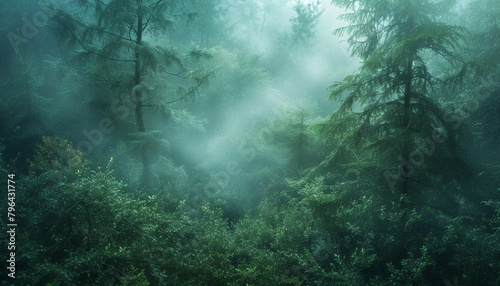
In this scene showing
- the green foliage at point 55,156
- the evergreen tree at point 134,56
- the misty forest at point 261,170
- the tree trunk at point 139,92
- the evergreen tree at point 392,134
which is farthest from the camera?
the green foliage at point 55,156

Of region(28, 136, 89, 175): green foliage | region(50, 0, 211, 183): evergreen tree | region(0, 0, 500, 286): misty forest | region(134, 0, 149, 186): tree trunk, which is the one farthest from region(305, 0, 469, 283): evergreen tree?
region(28, 136, 89, 175): green foliage

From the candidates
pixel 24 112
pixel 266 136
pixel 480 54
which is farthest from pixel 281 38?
pixel 24 112

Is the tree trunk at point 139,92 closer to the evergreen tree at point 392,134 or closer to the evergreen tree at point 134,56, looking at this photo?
the evergreen tree at point 134,56

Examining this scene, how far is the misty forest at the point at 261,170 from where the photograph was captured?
5.18 metres

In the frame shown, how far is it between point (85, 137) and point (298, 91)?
826 inches

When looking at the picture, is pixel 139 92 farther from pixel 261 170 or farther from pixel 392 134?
pixel 392 134

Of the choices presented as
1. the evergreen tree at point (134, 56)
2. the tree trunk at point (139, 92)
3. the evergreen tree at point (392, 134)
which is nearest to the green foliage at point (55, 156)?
the tree trunk at point (139, 92)

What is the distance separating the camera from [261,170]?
13820 millimetres

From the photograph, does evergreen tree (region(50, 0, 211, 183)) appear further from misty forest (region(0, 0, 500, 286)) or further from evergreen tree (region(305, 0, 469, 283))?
evergreen tree (region(305, 0, 469, 283))

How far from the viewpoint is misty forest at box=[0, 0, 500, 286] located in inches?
204

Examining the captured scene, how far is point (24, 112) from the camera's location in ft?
44.9

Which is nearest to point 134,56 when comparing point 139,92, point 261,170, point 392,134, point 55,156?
point 139,92

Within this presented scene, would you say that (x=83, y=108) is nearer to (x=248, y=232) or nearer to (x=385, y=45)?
(x=248, y=232)

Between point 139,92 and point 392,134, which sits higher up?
point 139,92
